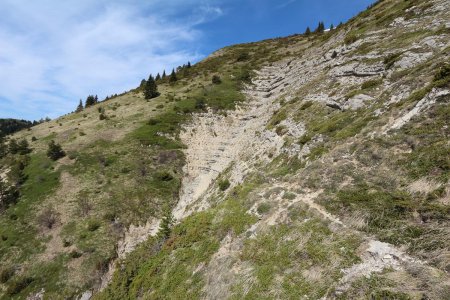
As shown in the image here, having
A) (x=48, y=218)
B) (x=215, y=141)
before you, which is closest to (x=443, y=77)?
(x=215, y=141)

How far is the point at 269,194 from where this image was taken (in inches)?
876

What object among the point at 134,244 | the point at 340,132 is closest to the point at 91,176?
the point at 134,244

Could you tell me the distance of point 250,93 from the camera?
66.4m

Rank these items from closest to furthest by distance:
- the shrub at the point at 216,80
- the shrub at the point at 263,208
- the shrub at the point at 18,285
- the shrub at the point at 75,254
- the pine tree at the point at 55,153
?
the shrub at the point at 263,208
the shrub at the point at 18,285
the shrub at the point at 75,254
the pine tree at the point at 55,153
the shrub at the point at 216,80

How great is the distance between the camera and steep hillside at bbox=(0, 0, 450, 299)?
1362cm

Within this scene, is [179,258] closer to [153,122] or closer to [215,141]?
[215,141]

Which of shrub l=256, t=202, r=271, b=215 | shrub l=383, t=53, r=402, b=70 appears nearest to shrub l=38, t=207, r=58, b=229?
shrub l=256, t=202, r=271, b=215

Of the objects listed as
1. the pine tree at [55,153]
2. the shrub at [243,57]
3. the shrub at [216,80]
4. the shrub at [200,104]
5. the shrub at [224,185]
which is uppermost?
the shrub at [243,57]

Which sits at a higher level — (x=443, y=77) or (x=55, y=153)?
(x=55, y=153)

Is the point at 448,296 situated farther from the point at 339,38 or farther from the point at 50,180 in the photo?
the point at 339,38

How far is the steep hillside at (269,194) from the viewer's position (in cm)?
1362

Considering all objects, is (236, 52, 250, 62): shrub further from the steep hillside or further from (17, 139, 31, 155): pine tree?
(17, 139, 31, 155): pine tree

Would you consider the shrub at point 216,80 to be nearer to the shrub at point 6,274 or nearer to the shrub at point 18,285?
the shrub at point 6,274

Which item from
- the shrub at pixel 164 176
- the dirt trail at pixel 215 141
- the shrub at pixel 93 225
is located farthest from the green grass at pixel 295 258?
the shrub at pixel 164 176
